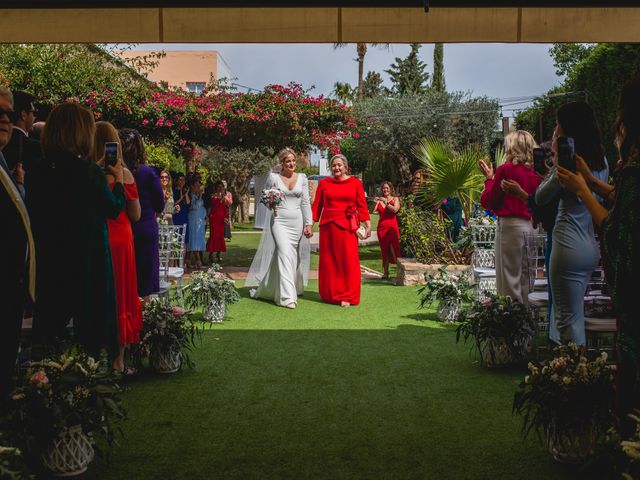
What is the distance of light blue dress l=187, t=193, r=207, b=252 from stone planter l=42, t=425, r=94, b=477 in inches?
451

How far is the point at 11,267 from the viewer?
3.64m

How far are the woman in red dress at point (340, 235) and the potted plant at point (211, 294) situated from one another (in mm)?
2060

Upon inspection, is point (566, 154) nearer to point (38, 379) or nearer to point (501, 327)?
point (501, 327)

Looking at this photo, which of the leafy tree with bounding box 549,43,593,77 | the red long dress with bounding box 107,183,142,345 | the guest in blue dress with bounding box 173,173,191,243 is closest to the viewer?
the red long dress with bounding box 107,183,142,345

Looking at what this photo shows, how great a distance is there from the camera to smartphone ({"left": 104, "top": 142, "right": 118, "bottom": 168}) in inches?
188

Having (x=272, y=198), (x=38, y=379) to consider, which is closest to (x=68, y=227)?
(x=38, y=379)

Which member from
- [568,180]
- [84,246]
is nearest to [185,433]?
[84,246]

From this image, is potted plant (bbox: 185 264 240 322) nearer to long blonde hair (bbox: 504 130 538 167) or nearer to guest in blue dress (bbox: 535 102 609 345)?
long blonde hair (bbox: 504 130 538 167)

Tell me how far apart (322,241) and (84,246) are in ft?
19.9

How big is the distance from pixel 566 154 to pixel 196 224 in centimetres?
1236

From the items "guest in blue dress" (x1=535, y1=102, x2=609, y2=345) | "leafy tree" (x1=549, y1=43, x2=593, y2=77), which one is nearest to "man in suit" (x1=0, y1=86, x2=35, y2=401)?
"guest in blue dress" (x1=535, y1=102, x2=609, y2=345)

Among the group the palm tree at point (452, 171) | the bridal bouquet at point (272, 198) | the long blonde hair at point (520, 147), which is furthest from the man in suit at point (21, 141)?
the palm tree at point (452, 171)

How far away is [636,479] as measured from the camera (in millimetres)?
2633

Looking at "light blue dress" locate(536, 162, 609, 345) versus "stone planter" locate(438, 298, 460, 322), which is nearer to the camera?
"light blue dress" locate(536, 162, 609, 345)
